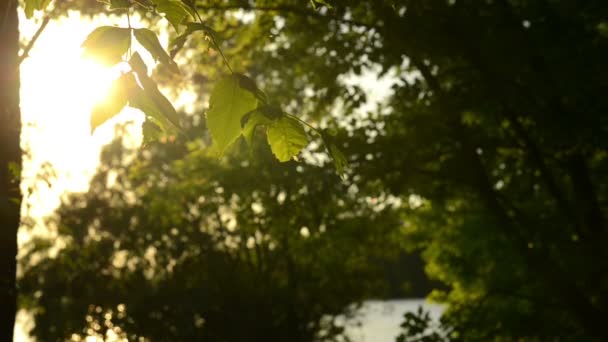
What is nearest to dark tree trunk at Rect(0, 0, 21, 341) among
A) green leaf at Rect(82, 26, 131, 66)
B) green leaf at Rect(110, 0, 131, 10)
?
green leaf at Rect(110, 0, 131, 10)

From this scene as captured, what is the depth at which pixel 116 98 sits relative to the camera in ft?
5.02

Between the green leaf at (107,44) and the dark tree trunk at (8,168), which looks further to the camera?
the dark tree trunk at (8,168)

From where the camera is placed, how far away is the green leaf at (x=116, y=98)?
152cm

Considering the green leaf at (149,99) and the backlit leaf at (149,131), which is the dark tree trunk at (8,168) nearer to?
the backlit leaf at (149,131)

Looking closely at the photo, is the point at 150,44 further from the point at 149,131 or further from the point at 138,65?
the point at 149,131

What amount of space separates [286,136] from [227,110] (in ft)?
0.87

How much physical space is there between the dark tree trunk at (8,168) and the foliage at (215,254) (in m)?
1.65

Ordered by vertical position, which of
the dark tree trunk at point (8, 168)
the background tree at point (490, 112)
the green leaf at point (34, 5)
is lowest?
the green leaf at point (34, 5)

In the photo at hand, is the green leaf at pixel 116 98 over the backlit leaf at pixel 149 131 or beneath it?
beneath

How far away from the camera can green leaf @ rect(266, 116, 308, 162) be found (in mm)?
1812

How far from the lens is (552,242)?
9.80m

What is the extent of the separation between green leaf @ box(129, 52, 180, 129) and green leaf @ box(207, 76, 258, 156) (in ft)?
0.35

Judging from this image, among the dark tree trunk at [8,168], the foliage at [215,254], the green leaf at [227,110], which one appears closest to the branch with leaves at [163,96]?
the green leaf at [227,110]

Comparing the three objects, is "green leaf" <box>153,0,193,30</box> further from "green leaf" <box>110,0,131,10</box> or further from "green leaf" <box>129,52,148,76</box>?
"green leaf" <box>129,52,148,76</box>
